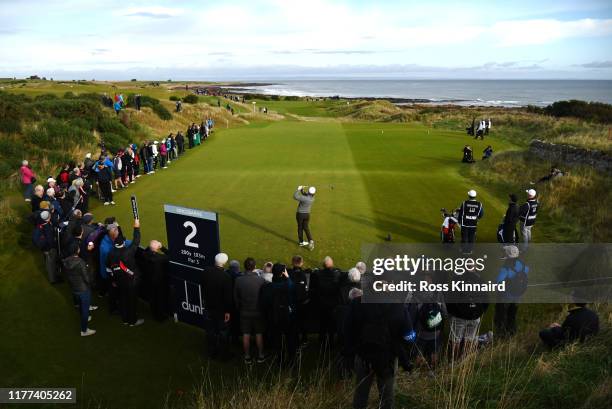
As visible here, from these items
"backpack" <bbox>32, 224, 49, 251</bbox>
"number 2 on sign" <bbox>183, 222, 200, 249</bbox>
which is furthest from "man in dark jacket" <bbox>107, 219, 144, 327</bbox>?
"backpack" <bbox>32, 224, 49, 251</bbox>

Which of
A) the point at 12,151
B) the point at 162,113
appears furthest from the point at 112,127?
the point at 162,113

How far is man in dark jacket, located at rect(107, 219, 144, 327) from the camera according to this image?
8.56 m

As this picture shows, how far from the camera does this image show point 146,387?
7.10 metres

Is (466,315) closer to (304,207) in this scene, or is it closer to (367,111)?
(304,207)

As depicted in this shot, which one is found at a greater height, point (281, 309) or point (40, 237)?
point (40, 237)

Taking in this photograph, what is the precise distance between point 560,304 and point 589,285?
892 mm

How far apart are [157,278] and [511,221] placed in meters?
9.25

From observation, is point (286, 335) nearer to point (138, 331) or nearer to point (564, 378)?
point (138, 331)

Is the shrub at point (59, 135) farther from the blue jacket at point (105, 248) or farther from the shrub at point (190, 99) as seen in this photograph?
the shrub at point (190, 99)

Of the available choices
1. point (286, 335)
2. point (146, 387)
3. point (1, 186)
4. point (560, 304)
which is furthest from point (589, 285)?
point (1, 186)

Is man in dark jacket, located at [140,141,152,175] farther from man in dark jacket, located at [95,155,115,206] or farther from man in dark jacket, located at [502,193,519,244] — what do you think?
man in dark jacket, located at [502,193,519,244]

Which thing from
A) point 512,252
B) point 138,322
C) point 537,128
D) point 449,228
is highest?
point 512,252

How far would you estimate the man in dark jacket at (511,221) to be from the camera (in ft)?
40.1

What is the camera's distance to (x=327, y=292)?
299 inches
